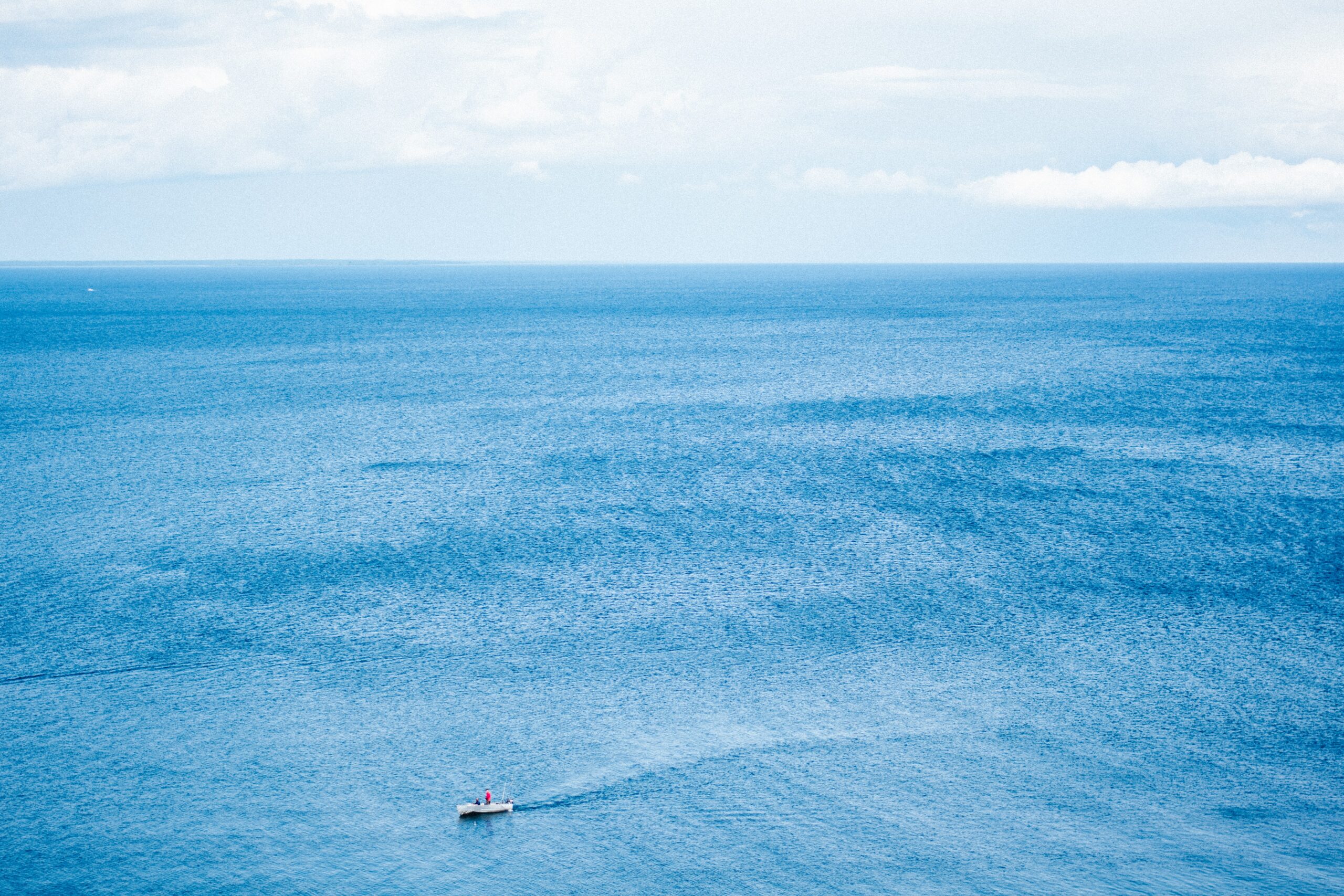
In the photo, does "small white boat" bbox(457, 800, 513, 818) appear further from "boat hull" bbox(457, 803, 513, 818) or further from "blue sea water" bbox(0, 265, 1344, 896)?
"blue sea water" bbox(0, 265, 1344, 896)

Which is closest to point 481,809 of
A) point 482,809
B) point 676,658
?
point 482,809

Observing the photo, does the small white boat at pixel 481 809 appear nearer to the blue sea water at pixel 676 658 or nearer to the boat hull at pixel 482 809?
the boat hull at pixel 482 809

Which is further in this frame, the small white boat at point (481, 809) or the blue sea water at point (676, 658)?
the small white boat at point (481, 809)

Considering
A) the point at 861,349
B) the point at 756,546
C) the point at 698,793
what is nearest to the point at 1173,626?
the point at 756,546

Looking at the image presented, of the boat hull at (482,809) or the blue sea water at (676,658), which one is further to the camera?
the boat hull at (482,809)

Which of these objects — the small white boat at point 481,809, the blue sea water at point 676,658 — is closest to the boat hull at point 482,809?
the small white boat at point 481,809

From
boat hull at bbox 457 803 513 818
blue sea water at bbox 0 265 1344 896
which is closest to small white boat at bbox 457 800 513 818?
boat hull at bbox 457 803 513 818
